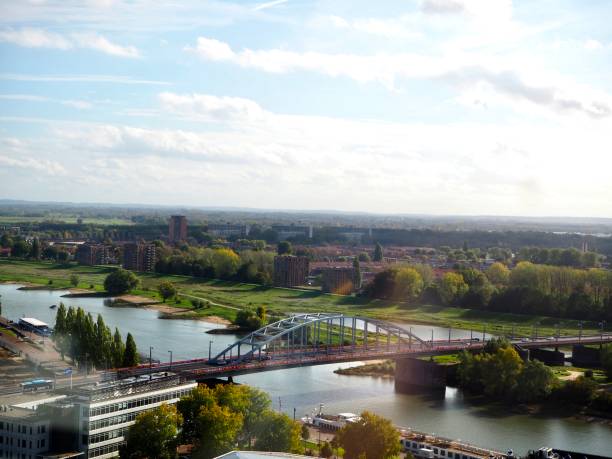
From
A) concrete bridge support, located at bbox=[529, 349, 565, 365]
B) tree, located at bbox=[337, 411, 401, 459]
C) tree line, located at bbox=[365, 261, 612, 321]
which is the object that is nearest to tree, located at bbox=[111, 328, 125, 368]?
tree, located at bbox=[337, 411, 401, 459]

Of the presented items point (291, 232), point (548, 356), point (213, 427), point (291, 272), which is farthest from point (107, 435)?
point (291, 232)

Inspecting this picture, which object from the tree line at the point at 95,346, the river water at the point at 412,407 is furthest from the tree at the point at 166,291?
the tree line at the point at 95,346

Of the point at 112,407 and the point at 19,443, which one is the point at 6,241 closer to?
the point at 112,407

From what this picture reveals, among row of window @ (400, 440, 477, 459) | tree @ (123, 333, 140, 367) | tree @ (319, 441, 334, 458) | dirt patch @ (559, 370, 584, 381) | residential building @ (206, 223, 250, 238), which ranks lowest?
dirt patch @ (559, 370, 584, 381)

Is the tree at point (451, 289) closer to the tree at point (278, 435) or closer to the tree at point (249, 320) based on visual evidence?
the tree at point (249, 320)

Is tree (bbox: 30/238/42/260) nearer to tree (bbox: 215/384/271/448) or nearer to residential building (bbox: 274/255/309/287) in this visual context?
residential building (bbox: 274/255/309/287)

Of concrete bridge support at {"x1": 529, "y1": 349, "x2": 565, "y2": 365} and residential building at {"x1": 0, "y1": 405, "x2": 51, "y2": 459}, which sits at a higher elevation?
residential building at {"x1": 0, "y1": 405, "x2": 51, "y2": 459}

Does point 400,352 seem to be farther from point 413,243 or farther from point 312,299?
point 413,243
